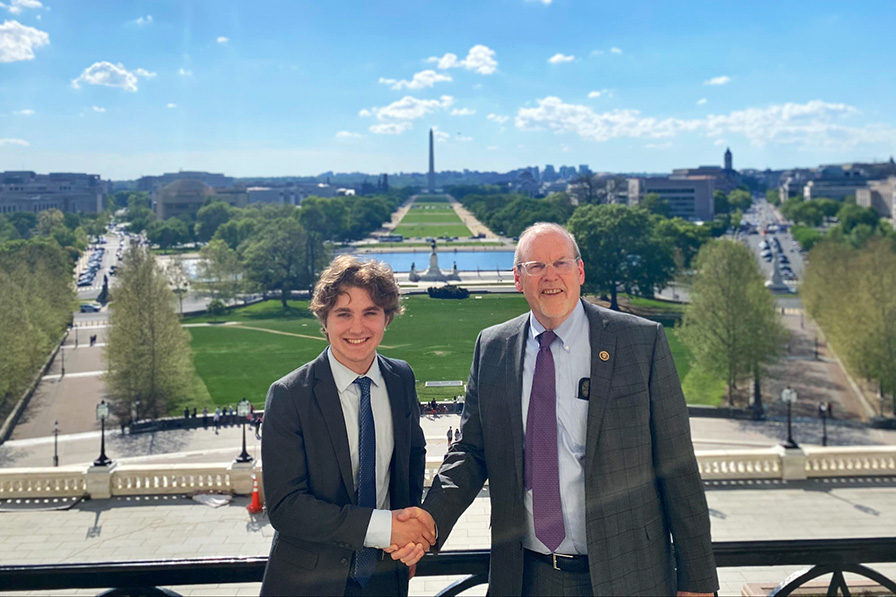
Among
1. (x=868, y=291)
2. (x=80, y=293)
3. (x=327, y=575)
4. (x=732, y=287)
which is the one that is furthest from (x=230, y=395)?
(x=868, y=291)

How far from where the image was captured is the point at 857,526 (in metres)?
14.0

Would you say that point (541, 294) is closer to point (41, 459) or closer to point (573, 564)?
point (573, 564)

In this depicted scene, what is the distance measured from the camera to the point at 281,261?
824 inches

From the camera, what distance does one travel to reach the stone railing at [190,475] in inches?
575

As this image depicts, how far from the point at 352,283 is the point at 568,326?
2.80ft

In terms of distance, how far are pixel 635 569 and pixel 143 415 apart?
2289 cm

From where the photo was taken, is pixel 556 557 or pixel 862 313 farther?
pixel 862 313

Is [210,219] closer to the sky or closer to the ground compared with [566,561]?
closer to the sky

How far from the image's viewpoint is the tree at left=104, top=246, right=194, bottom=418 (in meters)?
23.6

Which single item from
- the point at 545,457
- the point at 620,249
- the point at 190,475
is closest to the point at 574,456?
the point at 545,457

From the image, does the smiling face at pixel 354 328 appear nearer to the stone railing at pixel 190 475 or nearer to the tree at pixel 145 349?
the stone railing at pixel 190 475

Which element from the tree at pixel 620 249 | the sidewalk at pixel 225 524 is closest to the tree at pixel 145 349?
the sidewalk at pixel 225 524

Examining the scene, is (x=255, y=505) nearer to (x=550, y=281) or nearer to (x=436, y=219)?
(x=550, y=281)

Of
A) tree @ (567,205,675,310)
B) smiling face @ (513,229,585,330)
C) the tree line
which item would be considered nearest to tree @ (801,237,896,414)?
tree @ (567,205,675,310)
